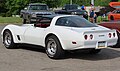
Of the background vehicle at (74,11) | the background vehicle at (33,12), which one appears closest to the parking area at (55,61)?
the background vehicle at (33,12)

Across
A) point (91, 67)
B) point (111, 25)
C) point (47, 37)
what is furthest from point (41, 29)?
point (111, 25)

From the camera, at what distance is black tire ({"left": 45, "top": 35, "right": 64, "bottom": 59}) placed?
905 centimetres

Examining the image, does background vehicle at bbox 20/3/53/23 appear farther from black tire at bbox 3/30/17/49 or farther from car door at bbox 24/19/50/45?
car door at bbox 24/19/50/45

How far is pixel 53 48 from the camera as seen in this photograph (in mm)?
9344

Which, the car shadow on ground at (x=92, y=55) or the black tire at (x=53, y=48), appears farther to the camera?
the car shadow on ground at (x=92, y=55)

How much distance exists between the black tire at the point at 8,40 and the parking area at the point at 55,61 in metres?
0.23

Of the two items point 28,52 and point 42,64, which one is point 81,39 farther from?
point 28,52

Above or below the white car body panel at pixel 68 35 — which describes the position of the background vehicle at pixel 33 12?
below

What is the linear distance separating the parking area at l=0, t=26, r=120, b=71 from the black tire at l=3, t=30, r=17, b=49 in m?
0.23

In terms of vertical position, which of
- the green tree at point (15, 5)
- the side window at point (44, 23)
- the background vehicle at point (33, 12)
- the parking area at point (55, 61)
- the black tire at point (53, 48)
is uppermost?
the side window at point (44, 23)

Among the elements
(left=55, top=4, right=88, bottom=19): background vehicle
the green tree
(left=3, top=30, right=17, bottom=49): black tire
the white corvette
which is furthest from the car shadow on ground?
the green tree

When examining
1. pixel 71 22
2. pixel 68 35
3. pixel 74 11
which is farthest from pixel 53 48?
pixel 74 11

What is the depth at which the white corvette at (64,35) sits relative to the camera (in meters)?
8.73

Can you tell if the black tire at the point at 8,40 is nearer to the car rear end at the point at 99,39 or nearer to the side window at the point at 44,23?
the side window at the point at 44,23
